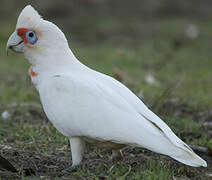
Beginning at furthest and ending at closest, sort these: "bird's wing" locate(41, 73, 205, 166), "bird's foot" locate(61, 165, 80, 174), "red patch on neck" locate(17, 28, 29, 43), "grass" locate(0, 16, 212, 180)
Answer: "red patch on neck" locate(17, 28, 29, 43) → "grass" locate(0, 16, 212, 180) → "bird's foot" locate(61, 165, 80, 174) → "bird's wing" locate(41, 73, 205, 166)

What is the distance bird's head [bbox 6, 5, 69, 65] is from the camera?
4.33 m

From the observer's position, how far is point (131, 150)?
4805 millimetres

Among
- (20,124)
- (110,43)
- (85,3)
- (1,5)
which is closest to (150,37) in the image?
(110,43)

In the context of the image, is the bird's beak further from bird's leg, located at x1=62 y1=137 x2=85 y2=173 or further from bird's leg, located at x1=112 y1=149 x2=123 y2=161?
bird's leg, located at x1=112 y1=149 x2=123 y2=161

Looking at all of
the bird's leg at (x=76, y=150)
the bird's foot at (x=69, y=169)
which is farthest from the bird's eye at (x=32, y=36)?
the bird's foot at (x=69, y=169)

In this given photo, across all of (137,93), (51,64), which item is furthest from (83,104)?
(137,93)

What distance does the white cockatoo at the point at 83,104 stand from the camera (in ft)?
12.5

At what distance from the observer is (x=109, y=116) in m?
3.93

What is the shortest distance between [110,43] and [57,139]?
6407 millimetres

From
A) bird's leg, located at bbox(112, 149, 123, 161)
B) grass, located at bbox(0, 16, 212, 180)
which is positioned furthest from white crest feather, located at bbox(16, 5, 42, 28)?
bird's leg, located at bbox(112, 149, 123, 161)

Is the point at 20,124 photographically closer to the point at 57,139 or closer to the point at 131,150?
the point at 57,139

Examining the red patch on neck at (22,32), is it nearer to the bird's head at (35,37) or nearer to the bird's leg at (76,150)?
the bird's head at (35,37)

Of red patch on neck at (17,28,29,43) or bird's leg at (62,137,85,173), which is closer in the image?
bird's leg at (62,137,85,173)

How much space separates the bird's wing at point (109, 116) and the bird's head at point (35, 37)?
32 centimetres
